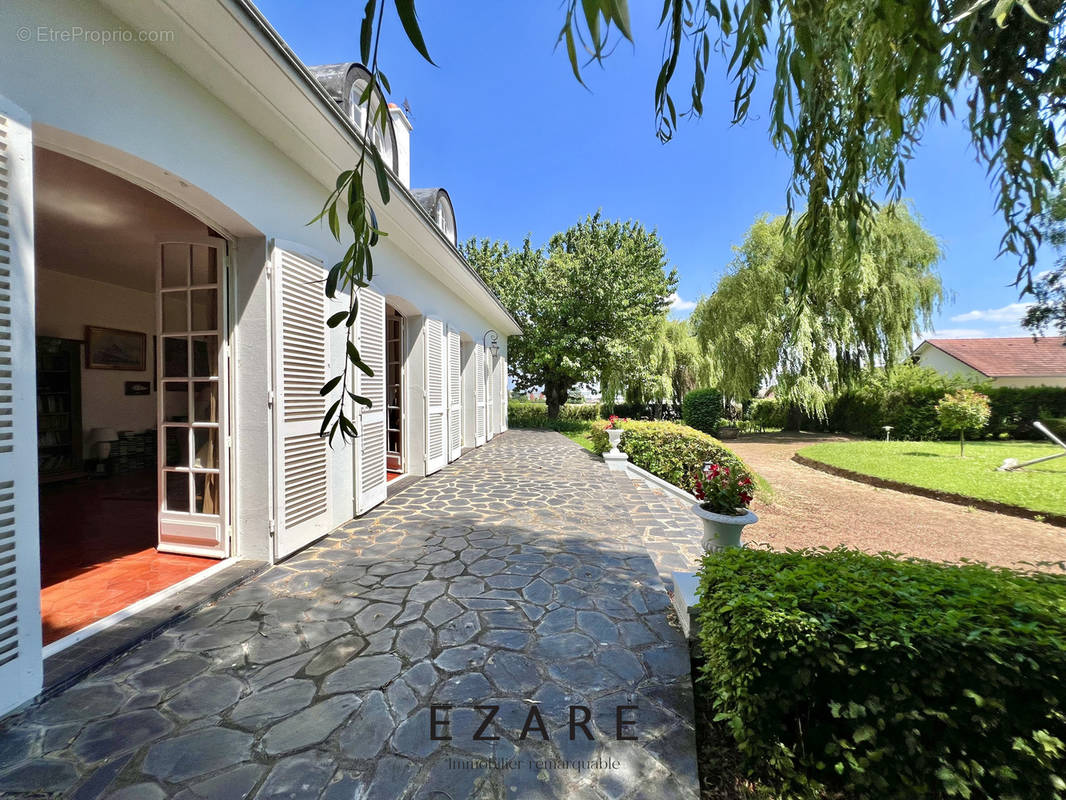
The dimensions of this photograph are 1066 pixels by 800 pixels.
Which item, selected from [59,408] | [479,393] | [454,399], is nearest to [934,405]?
[479,393]

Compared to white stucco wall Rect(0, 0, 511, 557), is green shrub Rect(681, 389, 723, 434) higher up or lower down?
lower down

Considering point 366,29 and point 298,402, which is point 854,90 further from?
point 298,402

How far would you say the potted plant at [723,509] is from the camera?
3.10 meters

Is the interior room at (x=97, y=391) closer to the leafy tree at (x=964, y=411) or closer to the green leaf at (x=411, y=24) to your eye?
the green leaf at (x=411, y=24)

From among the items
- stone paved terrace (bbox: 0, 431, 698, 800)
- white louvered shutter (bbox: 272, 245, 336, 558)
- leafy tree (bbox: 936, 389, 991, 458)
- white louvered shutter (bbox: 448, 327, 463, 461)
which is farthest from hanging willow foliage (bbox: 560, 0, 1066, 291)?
leafy tree (bbox: 936, 389, 991, 458)

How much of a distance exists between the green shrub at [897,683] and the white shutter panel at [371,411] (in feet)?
13.4

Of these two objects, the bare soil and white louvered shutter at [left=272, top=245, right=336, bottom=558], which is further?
the bare soil

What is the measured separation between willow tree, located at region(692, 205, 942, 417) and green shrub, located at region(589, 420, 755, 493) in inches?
306

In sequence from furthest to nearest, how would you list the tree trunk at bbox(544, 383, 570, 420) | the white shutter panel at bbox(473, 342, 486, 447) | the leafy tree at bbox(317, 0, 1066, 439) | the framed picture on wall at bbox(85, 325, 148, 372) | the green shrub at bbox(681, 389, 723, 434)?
the tree trunk at bbox(544, 383, 570, 420) → the green shrub at bbox(681, 389, 723, 434) → the white shutter panel at bbox(473, 342, 486, 447) → the framed picture on wall at bbox(85, 325, 148, 372) → the leafy tree at bbox(317, 0, 1066, 439)

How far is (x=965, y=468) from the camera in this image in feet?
30.3

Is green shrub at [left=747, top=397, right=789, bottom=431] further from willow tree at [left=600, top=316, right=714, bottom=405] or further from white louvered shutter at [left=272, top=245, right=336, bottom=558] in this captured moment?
white louvered shutter at [left=272, top=245, right=336, bottom=558]

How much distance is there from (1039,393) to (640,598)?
2045 cm

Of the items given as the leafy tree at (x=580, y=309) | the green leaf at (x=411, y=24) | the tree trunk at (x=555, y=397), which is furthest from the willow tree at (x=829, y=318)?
the green leaf at (x=411, y=24)

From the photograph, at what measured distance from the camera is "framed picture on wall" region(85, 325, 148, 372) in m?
6.68
